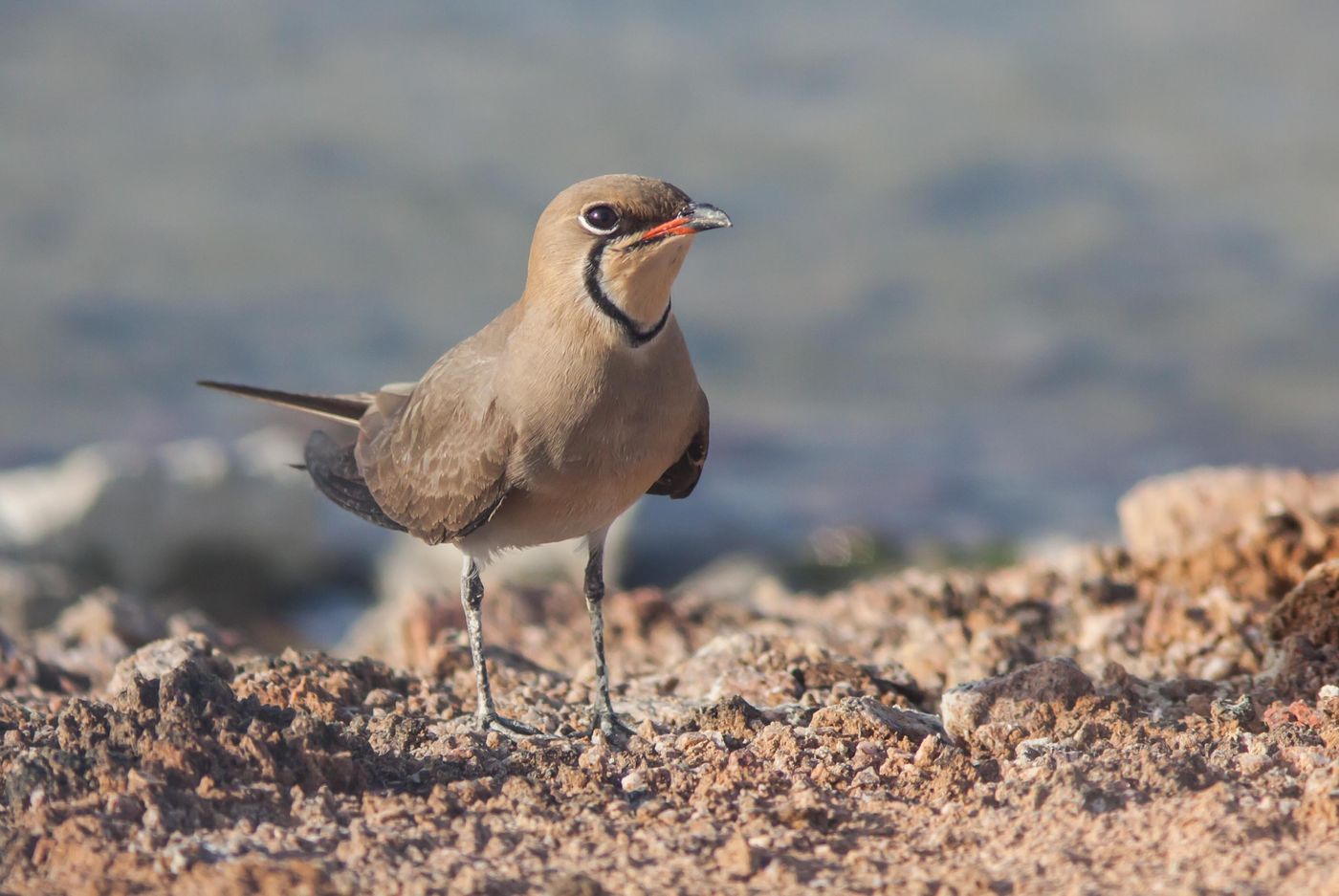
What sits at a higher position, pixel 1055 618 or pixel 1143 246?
pixel 1143 246

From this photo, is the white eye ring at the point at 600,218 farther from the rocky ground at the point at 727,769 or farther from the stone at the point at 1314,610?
the stone at the point at 1314,610

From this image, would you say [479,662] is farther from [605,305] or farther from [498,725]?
[605,305]

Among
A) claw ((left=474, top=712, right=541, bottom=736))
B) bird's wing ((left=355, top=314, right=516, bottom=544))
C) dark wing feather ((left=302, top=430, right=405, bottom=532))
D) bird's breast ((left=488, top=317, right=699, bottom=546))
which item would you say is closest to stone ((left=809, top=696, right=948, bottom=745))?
claw ((left=474, top=712, right=541, bottom=736))

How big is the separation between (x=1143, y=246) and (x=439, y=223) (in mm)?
7642

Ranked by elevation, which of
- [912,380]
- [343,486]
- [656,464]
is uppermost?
[912,380]

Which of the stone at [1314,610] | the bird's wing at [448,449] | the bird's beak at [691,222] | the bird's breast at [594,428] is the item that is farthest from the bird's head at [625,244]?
the stone at [1314,610]

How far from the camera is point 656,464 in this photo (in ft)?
15.6

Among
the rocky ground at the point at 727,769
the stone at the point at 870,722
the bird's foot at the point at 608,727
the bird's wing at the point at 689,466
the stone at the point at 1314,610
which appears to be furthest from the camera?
the bird's wing at the point at 689,466

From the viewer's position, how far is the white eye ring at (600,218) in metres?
4.57

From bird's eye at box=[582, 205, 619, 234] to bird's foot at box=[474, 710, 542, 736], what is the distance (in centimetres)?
147

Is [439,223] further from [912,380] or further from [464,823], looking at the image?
[464,823]

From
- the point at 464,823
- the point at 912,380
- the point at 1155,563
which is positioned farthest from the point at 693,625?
the point at 912,380

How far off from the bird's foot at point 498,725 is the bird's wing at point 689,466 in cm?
95

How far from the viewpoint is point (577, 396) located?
4.54m
